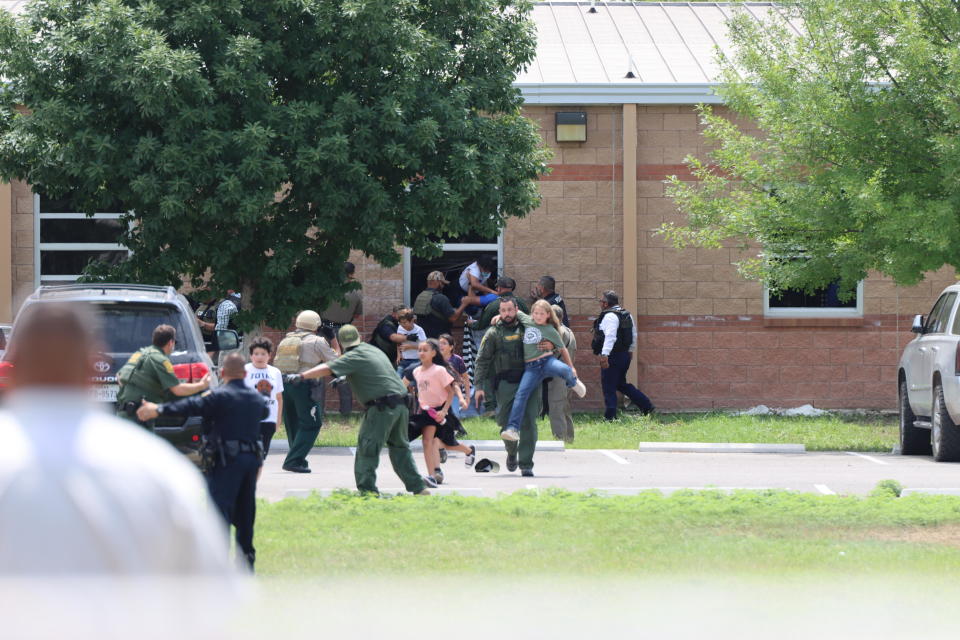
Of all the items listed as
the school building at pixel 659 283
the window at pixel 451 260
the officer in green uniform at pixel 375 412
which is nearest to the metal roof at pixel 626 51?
the school building at pixel 659 283

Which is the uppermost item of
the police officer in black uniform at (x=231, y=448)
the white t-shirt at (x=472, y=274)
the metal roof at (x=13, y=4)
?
the metal roof at (x=13, y=4)

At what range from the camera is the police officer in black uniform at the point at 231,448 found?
8086mm

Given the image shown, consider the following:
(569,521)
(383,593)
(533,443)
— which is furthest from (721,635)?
(533,443)

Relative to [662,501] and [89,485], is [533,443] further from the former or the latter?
[89,485]

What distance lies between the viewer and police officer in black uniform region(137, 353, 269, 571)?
26.5 ft

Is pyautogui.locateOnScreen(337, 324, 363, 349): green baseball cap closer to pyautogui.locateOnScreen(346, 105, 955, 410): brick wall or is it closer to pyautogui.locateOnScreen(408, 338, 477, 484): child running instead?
pyautogui.locateOnScreen(408, 338, 477, 484): child running

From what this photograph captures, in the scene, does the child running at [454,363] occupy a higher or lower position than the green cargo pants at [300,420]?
higher

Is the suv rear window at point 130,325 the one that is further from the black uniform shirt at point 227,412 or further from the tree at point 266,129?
the tree at point 266,129

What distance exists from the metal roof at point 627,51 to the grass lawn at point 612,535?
10726 mm

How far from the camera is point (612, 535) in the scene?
956cm

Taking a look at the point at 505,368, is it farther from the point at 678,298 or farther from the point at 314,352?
the point at 678,298

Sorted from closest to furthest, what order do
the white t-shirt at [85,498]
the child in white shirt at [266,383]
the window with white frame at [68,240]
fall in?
the white t-shirt at [85,498] → the child in white shirt at [266,383] → the window with white frame at [68,240]

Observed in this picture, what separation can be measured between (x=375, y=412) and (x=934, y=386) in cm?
684

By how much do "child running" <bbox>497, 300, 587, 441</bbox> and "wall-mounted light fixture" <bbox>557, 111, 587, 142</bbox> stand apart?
319 inches
